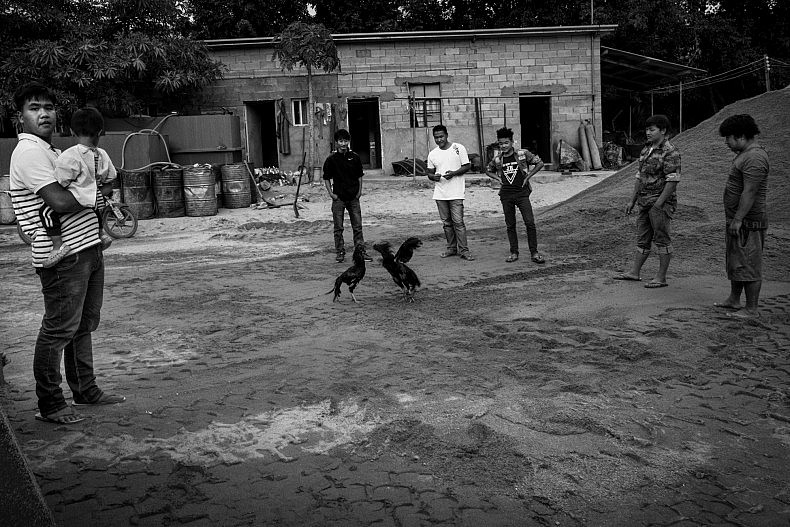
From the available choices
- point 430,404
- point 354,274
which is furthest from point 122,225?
point 430,404

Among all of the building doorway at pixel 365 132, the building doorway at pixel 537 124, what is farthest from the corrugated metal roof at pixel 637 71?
the building doorway at pixel 365 132

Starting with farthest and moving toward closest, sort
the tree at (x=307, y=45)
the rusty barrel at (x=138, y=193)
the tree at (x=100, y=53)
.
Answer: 1. the tree at (x=307, y=45)
2. the tree at (x=100, y=53)
3. the rusty barrel at (x=138, y=193)

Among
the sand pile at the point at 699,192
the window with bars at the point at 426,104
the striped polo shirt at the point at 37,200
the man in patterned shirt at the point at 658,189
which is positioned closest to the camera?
the striped polo shirt at the point at 37,200

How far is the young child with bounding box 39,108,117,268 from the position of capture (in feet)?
14.0

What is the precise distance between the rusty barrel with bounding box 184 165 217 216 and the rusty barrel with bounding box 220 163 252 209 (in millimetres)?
811

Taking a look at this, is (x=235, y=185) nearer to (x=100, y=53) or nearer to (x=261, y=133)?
→ (x=100, y=53)

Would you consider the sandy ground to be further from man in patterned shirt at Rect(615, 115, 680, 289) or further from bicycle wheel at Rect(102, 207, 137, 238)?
bicycle wheel at Rect(102, 207, 137, 238)

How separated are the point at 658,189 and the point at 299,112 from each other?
1550 cm

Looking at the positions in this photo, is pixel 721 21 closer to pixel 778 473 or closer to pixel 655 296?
pixel 655 296

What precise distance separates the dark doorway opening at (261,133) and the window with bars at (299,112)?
72cm

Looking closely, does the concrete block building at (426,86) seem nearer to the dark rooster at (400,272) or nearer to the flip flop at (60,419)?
the dark rooster at (400,272)

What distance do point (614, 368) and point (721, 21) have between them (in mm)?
25024

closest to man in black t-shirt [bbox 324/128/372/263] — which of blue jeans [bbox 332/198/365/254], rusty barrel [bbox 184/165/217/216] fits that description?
blue jeans [bbox 332/198/365/254]

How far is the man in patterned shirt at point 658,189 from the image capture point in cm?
718
